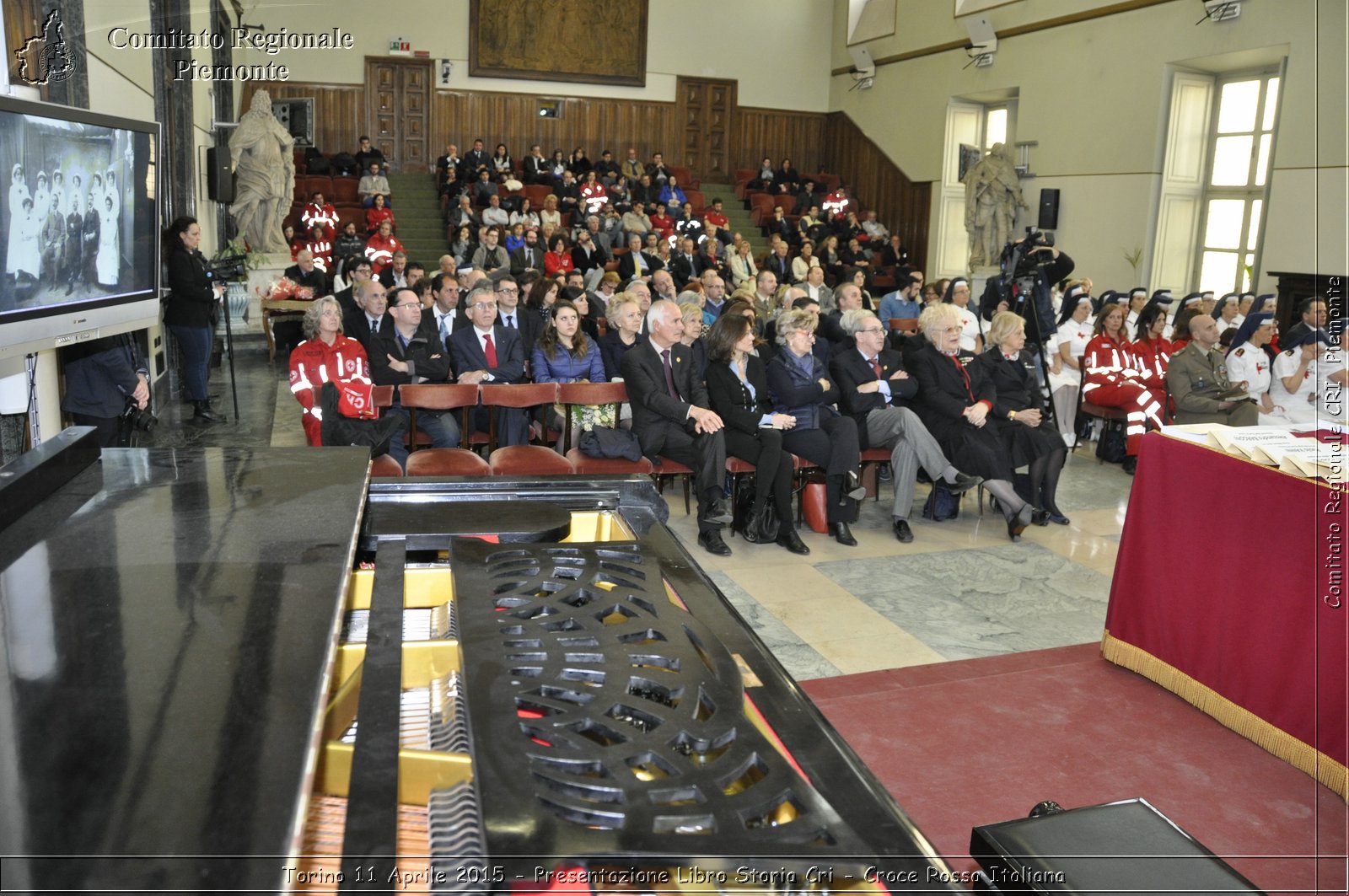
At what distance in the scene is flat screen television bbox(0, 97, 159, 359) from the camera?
9.62 feet

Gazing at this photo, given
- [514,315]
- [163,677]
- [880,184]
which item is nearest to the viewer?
[163,677]

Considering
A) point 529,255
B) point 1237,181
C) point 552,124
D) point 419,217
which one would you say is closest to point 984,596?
point 529,255

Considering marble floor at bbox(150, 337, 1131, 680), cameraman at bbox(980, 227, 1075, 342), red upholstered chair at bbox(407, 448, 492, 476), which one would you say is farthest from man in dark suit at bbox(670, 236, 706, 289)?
red upholstered chair at bbox(407, 448, 492, 476)

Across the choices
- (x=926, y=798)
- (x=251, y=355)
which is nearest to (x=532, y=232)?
(x=251, y=355)

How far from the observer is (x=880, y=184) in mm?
18469

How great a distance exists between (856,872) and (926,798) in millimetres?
2138

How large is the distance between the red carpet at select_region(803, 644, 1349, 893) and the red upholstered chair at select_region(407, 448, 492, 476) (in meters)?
2.13

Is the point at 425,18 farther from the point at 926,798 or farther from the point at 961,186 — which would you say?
the point at 926,798

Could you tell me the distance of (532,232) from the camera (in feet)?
44.9

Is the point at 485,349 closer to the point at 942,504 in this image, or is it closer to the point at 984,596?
the point at 942,504

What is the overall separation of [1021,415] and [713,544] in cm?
206

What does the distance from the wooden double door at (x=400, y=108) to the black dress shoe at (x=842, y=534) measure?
1514 centimetres

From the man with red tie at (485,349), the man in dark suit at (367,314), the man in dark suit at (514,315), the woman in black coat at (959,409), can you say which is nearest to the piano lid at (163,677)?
the man with red tie at (485,349)

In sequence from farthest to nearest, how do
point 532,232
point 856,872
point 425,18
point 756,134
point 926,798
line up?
point 756,134 < point 425,18 < point 532,232 < point 926,798 < point 856,872
